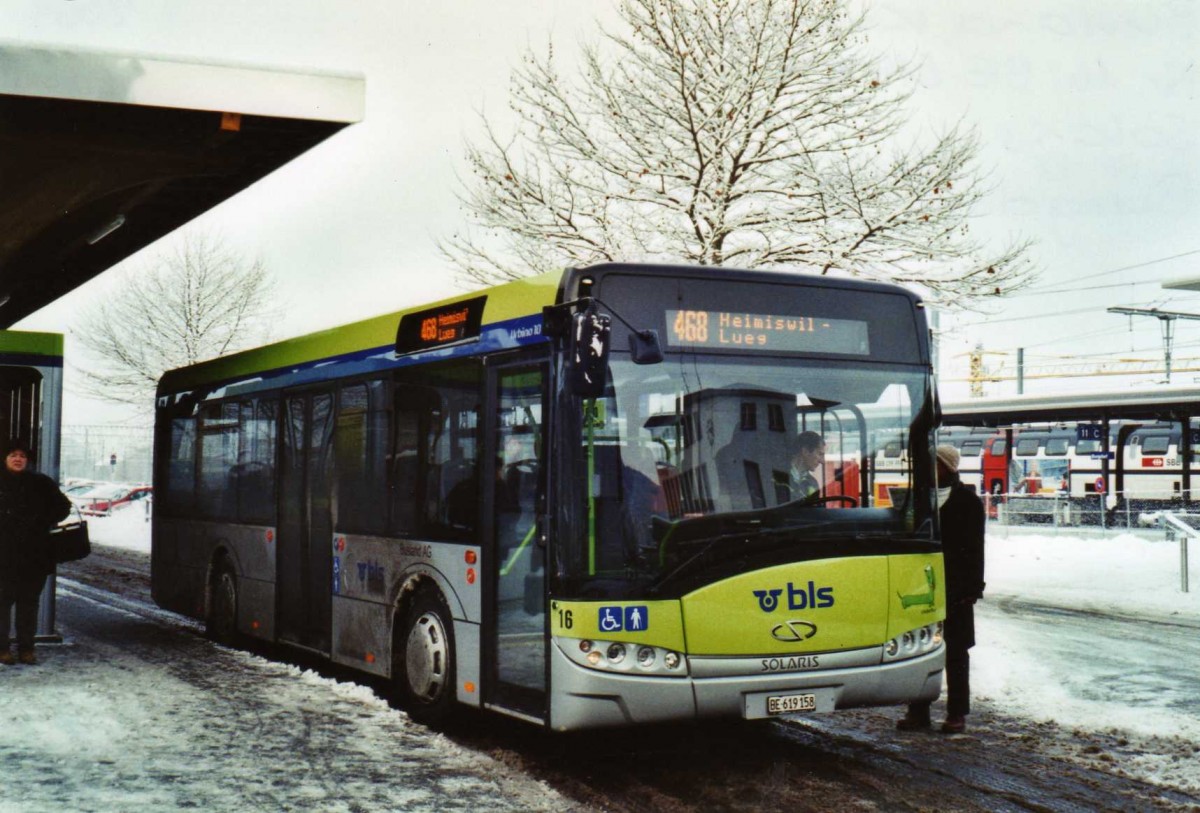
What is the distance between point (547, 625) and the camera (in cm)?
704

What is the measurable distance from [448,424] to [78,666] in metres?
4.48

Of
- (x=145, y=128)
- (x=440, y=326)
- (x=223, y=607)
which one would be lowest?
(x=223, y=607)

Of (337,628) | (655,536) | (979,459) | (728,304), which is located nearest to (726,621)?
(655,536)

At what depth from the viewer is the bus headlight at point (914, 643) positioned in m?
7.35

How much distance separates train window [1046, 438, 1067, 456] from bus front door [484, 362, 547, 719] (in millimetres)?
53442

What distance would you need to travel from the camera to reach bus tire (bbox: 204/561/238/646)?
1223cm

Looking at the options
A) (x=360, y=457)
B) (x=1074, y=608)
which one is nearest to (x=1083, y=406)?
(x=1074, y=608)

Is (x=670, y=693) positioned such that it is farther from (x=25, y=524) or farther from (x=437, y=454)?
(x=25, y=524)

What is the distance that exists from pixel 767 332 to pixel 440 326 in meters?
2.37

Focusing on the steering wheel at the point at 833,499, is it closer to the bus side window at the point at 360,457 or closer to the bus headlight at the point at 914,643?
the bus headlight at the point at 914,643

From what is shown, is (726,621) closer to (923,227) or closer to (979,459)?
(923,227)

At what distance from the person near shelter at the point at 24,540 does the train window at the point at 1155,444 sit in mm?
50866

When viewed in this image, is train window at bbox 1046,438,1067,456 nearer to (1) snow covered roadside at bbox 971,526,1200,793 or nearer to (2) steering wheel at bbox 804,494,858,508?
(1) snow covered roadside at bbox 971,526,1200,793

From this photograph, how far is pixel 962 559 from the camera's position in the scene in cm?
834
